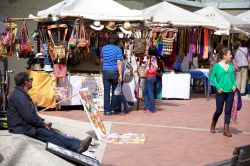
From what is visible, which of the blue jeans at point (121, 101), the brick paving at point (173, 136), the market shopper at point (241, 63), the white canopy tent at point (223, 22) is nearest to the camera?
the brick paving at point (173, 136)

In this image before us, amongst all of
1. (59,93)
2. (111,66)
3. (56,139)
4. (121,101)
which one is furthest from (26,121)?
(121,101)

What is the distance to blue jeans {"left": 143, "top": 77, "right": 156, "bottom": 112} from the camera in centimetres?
1180

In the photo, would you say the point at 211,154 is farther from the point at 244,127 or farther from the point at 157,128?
the point at 244,127

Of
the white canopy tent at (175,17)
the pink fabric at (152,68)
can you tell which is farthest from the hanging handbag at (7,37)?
the white canopy tent at (175,17)

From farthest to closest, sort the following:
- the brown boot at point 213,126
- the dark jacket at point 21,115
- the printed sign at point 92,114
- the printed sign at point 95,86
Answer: the printed sign at point 95,86, the brown boot at point 213,126, the printed sign at point 92,114, the dark jacket at point 21,115

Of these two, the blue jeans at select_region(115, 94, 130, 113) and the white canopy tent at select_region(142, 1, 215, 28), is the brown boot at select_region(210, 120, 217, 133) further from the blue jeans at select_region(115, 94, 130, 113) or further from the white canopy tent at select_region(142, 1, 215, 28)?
the white canopy tent at select_region(142, 1, 215, 28)

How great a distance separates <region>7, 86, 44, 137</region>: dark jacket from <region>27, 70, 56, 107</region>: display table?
4.78 m

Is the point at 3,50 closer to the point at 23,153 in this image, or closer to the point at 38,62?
the point at 38,62

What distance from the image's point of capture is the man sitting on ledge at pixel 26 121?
6.61 meters

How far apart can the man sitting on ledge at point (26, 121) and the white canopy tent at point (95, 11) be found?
15.7ft

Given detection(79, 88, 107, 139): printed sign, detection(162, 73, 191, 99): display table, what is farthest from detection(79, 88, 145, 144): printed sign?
detection(162, 73, 191, 99): display table

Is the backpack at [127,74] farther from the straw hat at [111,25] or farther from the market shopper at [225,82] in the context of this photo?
the market shopper at [225,82]

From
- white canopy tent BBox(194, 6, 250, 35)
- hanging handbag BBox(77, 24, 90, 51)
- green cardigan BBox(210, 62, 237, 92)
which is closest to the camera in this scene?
green cardigan BBox(210, 62, 237, 92)

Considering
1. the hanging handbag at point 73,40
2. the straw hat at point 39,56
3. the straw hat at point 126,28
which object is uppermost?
the straw hat at point 126,28
